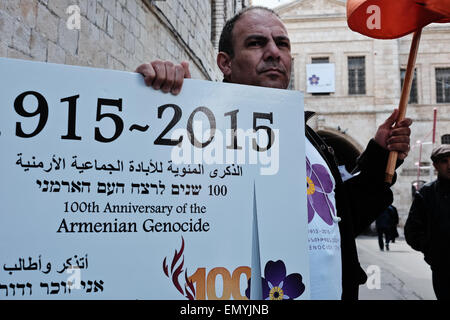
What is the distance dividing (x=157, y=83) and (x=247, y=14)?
28.1 inches

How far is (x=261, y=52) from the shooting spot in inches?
66.1

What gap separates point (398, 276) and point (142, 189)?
816 cm

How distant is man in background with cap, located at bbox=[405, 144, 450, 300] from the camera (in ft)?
11.1

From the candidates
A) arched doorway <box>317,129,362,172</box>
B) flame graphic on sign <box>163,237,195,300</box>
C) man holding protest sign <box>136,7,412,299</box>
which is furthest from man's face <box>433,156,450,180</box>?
arched doorway <box>317,129,362,172</box>

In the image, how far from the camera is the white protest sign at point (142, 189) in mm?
1142

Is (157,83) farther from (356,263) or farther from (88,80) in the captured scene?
(356,263)

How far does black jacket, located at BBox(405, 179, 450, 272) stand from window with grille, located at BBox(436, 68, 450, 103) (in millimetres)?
Answer: 20424

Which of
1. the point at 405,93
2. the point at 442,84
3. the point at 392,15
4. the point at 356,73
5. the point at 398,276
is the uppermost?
the point at 356,73

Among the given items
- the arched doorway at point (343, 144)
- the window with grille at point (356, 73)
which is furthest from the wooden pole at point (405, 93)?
the window with grille at point (356, 73)

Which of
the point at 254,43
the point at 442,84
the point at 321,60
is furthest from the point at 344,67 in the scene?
the point at 254,43

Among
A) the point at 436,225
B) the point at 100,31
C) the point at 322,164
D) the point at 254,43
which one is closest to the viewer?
the point at 322,164

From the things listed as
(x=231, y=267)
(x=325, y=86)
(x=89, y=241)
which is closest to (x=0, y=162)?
(x=89, y=241)

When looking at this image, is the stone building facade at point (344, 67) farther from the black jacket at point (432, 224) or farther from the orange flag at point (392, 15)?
the orange flag at point (392, 15)

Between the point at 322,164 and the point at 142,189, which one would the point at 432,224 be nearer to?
the point at 322,164
